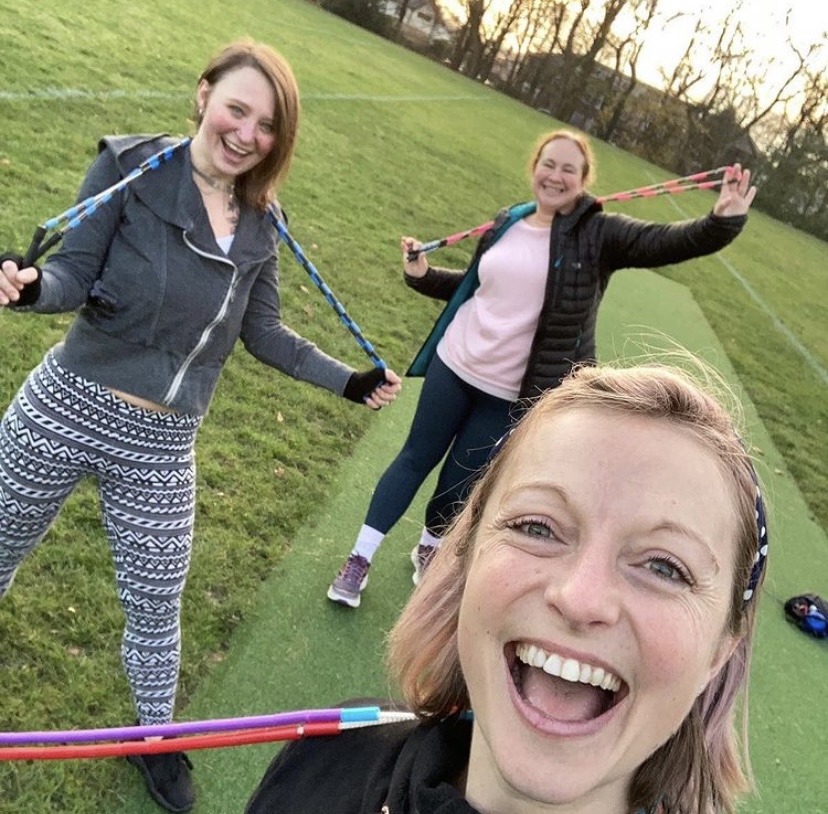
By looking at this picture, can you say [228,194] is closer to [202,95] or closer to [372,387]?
[202,95]

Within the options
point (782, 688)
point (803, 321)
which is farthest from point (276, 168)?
point (803, 321)

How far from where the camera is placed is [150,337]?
2.42 metres

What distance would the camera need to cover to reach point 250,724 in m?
1.66

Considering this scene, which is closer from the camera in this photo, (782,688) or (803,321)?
(782,688)

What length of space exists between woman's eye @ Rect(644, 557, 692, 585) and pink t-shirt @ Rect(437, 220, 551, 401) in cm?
231

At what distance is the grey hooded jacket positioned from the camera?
2.37 metres

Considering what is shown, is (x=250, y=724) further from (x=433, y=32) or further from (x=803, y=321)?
(x=433, y=32)

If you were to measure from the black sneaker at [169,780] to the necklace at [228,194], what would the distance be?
5.54 ft

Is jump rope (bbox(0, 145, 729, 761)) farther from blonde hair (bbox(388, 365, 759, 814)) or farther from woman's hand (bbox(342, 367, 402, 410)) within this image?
woman's hand (bbox(342, 367, 402, 410))

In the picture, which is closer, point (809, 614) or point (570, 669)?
point (570, 669)

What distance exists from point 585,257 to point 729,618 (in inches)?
92.1

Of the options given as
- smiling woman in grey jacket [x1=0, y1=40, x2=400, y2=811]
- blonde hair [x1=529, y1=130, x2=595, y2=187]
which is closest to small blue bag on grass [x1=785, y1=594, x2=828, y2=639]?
blonde hair [x1=529, y1=130, x2=595, y2=187]

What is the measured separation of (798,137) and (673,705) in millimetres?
52364

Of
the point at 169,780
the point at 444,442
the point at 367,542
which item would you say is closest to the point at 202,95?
the point at 444,442
